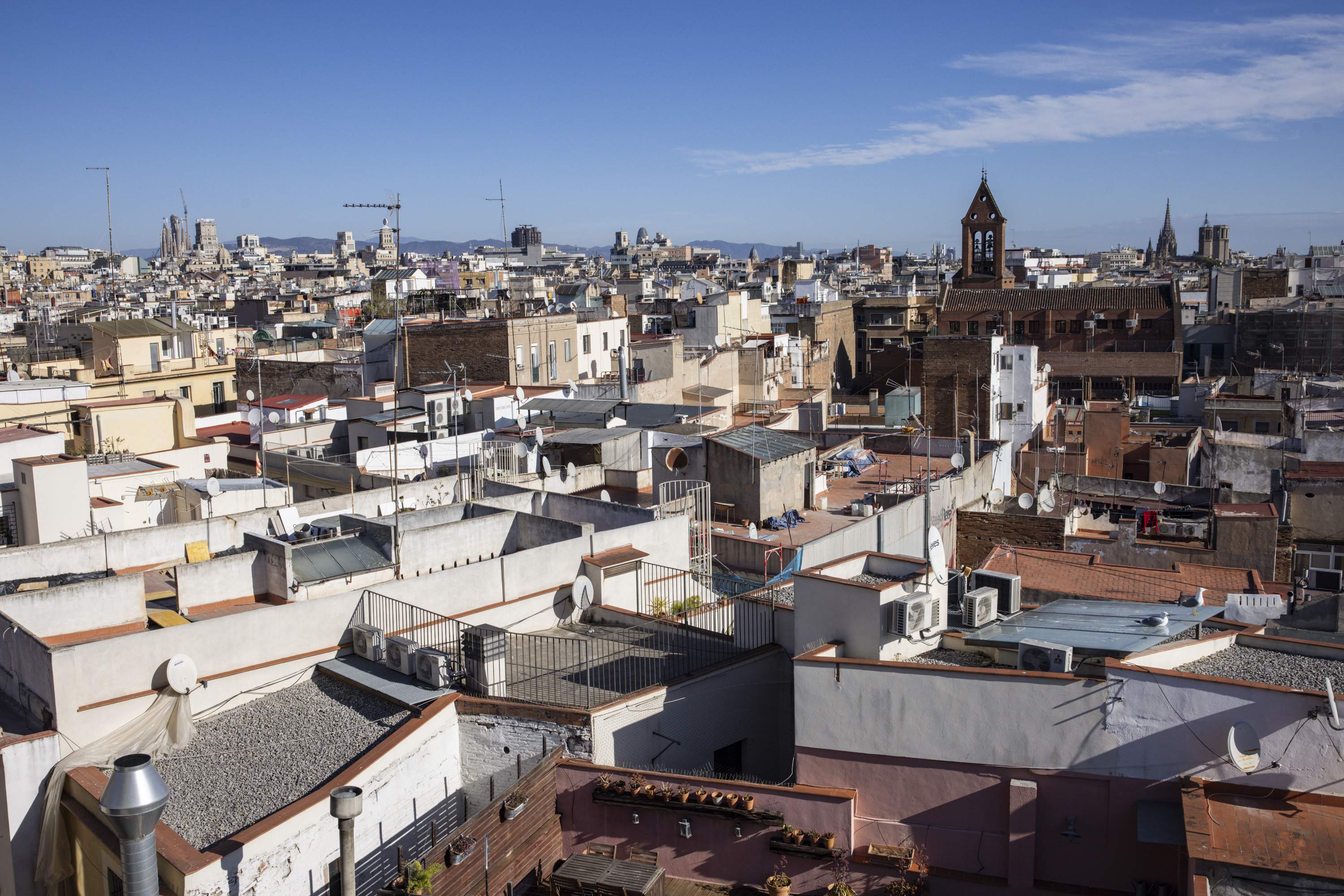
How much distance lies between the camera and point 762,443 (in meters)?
19.9

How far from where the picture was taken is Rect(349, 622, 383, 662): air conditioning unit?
481 inches

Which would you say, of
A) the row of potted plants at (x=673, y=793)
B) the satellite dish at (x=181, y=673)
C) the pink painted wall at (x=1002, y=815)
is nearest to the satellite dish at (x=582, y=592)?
the row of potted plants at (x=673, y=793)

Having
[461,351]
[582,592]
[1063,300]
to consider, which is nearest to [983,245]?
[1063,300]

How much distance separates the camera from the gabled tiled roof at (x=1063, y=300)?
56.4 meters

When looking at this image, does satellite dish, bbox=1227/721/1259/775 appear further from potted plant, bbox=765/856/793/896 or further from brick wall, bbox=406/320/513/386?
brick wall, bbox=406/320/513/386

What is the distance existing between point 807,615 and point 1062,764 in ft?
9.53

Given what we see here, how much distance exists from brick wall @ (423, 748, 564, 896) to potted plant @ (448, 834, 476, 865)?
3 centimetres

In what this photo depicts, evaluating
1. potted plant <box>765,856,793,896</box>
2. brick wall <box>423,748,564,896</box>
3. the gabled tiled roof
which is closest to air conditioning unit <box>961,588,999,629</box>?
potted plant <box>765,856,793,896</box>

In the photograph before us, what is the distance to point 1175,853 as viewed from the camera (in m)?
9.02

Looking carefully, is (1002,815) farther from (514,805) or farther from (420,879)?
(420,879)

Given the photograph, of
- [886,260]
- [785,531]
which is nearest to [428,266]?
[785,531]

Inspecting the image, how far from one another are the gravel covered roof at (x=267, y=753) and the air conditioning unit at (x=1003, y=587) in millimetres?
6432

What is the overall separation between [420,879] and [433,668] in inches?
107

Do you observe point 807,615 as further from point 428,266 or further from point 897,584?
point 428,266
